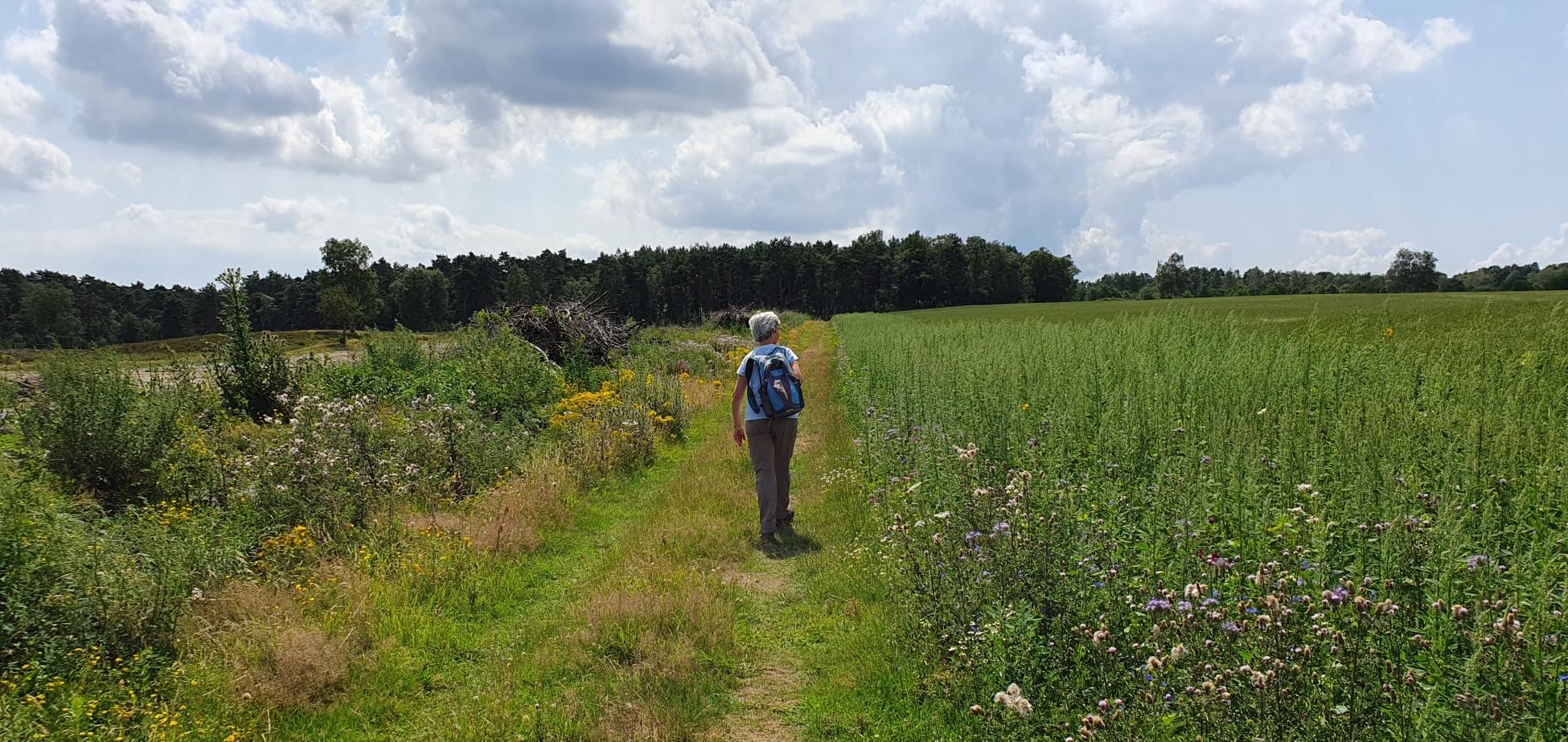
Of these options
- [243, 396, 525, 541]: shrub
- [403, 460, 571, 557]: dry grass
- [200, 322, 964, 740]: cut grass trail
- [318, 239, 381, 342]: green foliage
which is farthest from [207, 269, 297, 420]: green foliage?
[318, 239, 381, 342]: green foliage

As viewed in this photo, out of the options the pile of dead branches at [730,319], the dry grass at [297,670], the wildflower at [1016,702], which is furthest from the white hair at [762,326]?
the pile of dead branches at [730,319]

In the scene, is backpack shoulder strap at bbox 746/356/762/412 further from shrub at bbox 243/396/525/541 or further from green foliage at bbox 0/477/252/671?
green foliage at bbox 0/477/252/671

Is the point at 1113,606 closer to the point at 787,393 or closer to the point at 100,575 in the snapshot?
the point at 787,393

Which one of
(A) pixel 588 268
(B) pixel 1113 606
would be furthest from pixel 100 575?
(A) pixel 588 268

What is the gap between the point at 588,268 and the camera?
92188 millimetres

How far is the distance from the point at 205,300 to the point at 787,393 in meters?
99.2

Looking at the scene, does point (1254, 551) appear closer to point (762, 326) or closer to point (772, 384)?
point (772, 384)

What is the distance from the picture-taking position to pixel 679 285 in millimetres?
92875

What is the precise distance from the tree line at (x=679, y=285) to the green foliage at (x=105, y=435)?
48.9 meters

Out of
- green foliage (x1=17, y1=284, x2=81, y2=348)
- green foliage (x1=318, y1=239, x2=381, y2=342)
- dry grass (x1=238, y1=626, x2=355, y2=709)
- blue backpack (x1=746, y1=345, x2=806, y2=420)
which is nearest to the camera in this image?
dry grass (x1=238, y1=626, x2=355, y2=709)

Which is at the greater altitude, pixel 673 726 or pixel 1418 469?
pixel 1418 469

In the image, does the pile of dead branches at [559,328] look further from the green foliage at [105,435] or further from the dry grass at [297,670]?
the dry grass at [297,670]

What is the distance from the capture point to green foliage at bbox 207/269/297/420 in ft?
30.4

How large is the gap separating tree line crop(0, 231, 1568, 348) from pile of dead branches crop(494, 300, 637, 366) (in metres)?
39.1
